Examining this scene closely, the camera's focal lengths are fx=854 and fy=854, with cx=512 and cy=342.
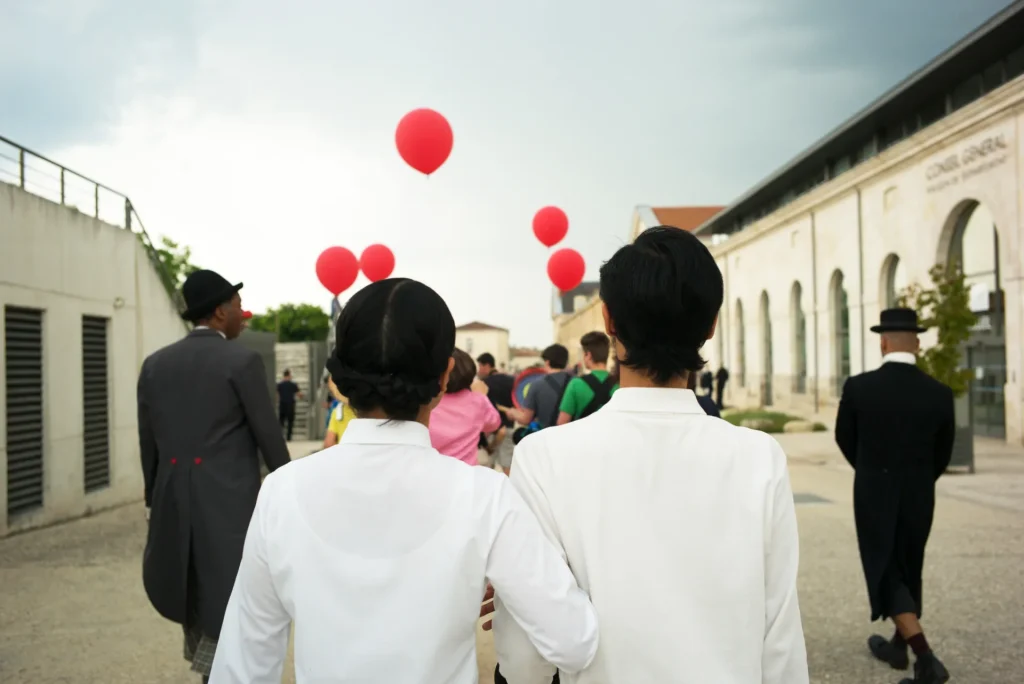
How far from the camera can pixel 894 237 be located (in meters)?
22.4

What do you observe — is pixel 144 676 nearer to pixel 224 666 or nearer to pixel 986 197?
pixel 224 666

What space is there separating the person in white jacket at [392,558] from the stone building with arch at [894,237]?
44.9ft

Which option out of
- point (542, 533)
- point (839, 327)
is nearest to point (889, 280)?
point (839, 327)

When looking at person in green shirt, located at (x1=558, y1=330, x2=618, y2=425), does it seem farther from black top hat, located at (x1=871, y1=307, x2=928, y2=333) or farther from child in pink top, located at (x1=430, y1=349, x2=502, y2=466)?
black top hat, located at (x1=871, y1=307, x2=928, y2=333)

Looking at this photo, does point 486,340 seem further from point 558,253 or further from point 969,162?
point 558,253

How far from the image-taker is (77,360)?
10.6 metres

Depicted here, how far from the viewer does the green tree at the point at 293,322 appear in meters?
102

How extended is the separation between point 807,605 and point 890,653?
1122 millimetres

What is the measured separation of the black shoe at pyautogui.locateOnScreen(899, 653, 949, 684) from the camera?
426 centimetres

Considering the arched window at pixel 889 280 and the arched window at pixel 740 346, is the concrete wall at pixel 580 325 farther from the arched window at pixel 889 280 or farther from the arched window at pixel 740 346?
the arched window at pixel 889 280

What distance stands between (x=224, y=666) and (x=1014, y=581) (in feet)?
20.9

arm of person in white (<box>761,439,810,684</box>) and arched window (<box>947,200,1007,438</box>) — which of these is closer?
arm of person in white (<box>761,439,810,684</box>)

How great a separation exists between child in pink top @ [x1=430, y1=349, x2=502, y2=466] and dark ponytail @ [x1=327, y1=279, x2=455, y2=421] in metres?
2.92

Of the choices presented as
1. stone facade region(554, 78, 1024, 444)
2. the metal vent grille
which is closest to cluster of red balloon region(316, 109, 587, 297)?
the metal vent grille
